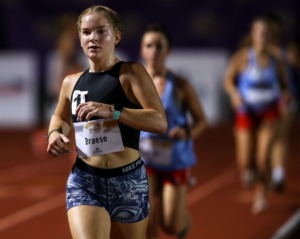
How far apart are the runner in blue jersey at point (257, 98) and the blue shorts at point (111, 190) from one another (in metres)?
4.51

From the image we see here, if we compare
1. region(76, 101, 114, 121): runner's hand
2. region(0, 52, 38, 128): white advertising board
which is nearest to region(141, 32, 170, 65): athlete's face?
region(76, 101, 114, 121): runner's hand

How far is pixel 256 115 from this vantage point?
914 centimetres

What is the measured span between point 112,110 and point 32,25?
16457 millimetres

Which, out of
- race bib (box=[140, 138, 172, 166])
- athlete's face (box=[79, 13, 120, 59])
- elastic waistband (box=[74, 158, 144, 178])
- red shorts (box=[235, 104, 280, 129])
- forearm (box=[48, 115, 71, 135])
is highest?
athlete's face (box=[79, 13, 120, 59])

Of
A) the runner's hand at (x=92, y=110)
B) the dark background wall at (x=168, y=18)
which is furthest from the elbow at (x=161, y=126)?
the dark background wall at (x=168, y=18)

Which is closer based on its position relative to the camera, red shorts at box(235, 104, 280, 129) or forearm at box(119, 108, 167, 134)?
forearm at box(119, 108, 167, 134)

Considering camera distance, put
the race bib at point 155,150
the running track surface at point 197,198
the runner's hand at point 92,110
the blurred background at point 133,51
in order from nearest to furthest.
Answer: the runner's hand at point 92,110 → the race bib at point 155,150 → the running track surface at point 197,198 → the blurred background at point 133,51

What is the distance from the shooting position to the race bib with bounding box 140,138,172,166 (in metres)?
6.34

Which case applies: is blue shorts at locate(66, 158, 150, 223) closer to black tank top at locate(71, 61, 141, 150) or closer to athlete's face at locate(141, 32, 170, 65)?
black tank top at locate(71, 61, 141, 150)

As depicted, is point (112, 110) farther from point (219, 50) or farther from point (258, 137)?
Answer: point (219, 50)

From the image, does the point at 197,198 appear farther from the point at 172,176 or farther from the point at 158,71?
the point at 158,71

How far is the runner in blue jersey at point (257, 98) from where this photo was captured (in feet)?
29.6

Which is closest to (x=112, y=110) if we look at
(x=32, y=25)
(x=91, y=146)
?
(x=91, y=146)

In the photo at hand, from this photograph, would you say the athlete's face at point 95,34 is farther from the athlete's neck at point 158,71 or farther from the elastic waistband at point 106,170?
the athlete's neck at point 158,71
